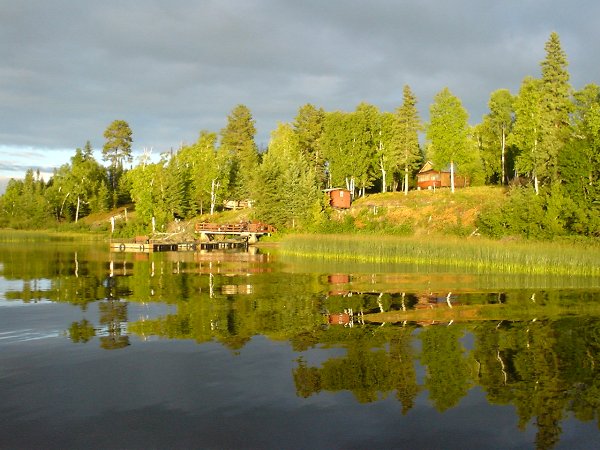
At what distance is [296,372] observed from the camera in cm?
1282

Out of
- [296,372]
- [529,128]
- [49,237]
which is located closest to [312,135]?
[529,128]

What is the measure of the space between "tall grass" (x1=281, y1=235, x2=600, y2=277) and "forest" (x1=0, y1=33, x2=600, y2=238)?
13.2 m

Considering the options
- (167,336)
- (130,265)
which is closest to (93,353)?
(167,336)

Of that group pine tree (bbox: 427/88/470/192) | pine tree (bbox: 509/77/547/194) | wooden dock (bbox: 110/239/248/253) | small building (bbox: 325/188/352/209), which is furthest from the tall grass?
pine tree (bbox: 427/88/470/192)

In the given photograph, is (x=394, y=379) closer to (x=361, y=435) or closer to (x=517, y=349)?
(x=361, y=435)

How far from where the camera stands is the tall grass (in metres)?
30.6

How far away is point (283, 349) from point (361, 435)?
230 inches

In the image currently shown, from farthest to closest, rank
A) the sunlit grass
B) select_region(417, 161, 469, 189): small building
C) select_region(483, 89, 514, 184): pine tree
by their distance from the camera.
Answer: select_region(417, 161, 469, 189): small building
the sunlit grass
select_region(483, 89, 514, 184): pine tree

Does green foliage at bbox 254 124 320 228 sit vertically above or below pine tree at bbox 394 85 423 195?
below

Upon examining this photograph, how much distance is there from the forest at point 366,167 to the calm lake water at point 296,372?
26.0 meters

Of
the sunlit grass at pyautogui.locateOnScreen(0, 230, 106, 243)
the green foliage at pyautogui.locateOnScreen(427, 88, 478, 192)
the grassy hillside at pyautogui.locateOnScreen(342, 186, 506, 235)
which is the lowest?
the sunlit grass at pyautogui.locateOnScreen(0, 230, 106, 243)

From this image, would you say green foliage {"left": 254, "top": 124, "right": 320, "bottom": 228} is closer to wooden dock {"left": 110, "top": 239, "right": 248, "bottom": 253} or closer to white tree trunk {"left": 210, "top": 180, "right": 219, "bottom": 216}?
wooden dock {"left": 110, "top": 239, "right": 248, "bottom": 253}

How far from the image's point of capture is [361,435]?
367 inches

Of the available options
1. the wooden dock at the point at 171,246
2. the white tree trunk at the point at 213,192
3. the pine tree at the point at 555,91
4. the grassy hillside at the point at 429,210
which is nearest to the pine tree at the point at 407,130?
the grassy hillside at the point at 429,210
